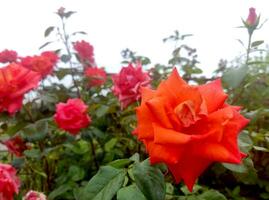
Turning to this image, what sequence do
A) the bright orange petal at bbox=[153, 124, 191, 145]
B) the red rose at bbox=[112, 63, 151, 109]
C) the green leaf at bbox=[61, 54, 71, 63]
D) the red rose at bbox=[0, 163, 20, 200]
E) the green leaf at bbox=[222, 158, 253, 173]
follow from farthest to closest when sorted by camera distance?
the green leaf at bbox=[61, 54, 71, 63], the red rose at bbox=[112, 63, 151, 109], the red rose at bbox=[0, 163, 20, 200], the green leaf at bbox=[222, 158, 253, 173], the bright orange petal at bbox=[153, 124, 191, 145]

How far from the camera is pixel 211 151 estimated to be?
51 centimetres

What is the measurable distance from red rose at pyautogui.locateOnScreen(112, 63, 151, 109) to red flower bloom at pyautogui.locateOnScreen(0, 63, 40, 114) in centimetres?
17

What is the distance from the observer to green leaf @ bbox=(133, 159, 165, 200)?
56 centimetres

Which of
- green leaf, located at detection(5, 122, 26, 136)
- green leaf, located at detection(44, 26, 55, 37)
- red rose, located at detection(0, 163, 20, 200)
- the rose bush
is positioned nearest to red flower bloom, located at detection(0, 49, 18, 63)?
the rose bush

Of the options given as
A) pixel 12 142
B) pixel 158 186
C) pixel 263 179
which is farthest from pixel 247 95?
pixel 158 186

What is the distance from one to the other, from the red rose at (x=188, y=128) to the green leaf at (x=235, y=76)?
31cm

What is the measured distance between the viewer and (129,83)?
941 millimetres

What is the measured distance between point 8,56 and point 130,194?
73 cm

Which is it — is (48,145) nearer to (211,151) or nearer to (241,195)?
(241,195)

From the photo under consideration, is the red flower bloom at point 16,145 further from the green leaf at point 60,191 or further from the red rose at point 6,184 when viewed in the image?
the red rose at point 6,184

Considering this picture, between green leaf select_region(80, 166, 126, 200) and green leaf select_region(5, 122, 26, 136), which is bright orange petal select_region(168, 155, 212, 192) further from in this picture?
green leaf select_region(5, 122, 26, 136)

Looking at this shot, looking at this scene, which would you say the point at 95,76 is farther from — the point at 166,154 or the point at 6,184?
the point at 166,154

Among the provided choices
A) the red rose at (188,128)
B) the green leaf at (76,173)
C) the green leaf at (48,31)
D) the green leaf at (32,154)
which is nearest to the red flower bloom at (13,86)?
the green leaf at (32,154)

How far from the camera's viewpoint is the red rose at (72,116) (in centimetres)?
97
